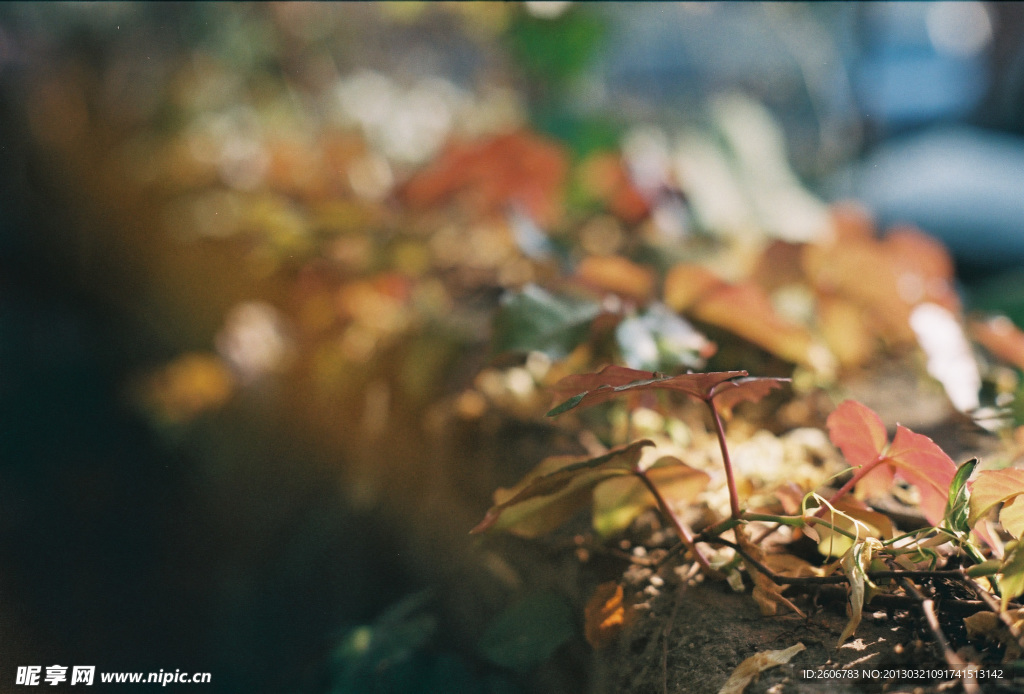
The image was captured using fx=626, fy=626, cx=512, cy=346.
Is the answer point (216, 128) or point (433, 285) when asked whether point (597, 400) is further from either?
point (216, 128)

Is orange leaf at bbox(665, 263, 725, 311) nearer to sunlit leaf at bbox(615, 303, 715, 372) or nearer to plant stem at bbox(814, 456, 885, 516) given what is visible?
sunlit leaf at bbox(615, 303, 715, 372)

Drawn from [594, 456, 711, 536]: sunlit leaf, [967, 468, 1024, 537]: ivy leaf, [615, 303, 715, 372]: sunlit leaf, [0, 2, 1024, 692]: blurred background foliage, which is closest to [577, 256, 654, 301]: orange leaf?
[0, 2, 1024, 692]: blurred background foliage

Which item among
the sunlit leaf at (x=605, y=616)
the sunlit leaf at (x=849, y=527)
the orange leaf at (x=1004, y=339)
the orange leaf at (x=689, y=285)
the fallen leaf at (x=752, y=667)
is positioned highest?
the orange leaf at (x=689, y=285)

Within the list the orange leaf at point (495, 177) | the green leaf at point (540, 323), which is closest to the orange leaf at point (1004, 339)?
the green leaf at point (540, 323)

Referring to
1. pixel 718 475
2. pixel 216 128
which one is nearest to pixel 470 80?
pixel 216 128

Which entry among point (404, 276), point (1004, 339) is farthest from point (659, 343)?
point (404, 276)

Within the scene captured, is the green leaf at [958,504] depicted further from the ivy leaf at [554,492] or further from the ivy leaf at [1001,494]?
the ivy leaf at [554,492]
